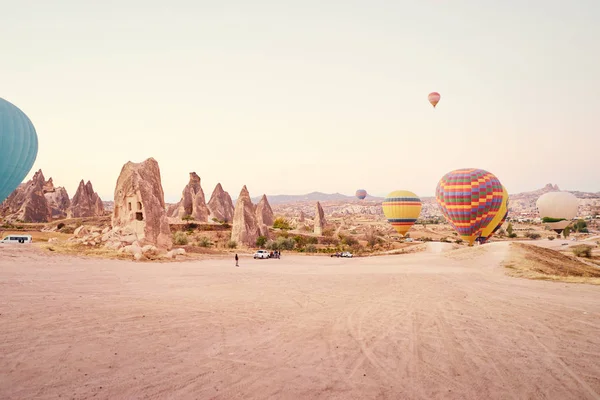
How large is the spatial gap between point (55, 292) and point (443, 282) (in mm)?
18909

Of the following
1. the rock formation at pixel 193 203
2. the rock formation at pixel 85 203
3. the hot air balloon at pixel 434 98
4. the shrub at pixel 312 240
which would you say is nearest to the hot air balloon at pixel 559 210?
the hot air balloon at pixel 434 98

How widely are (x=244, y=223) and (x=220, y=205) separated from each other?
42.5 meters

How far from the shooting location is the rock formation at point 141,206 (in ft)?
108

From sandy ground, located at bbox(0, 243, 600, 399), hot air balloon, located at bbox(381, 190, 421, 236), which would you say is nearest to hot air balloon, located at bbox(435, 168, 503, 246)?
hot air balloon, located at bbox(381, 190, 421, 236)

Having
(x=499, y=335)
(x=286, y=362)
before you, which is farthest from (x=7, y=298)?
(x=499, y=335)

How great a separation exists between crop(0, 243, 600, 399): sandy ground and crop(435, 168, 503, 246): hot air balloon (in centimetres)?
2515

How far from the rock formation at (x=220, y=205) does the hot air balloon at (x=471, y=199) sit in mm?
54911

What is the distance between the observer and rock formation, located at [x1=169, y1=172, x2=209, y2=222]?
8194cm

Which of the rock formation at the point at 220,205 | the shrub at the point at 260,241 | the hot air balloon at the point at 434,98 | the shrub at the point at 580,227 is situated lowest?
the shrub at the point at 580,227

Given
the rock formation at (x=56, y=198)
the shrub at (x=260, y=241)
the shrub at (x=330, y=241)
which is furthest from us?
the rock formation at (x=56, y=198)

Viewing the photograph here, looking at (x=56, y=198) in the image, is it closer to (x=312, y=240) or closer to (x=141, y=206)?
(x=312, y=240)

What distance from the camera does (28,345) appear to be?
8961 mm

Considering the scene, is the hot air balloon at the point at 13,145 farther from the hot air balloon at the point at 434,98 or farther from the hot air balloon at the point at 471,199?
the hot air balloon at the point at 434,98

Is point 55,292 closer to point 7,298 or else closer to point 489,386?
point 7,298
